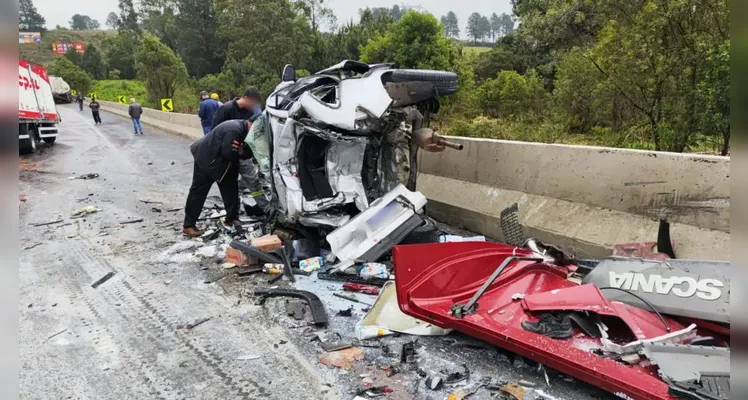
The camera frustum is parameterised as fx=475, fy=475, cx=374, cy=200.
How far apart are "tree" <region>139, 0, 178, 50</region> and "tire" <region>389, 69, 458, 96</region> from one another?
174ft

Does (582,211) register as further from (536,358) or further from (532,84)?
(532,84)

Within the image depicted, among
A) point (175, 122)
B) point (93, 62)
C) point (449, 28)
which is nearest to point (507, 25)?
point (449, 28)

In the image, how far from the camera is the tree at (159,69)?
110 ft

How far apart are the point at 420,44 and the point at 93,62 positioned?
74.2 meters

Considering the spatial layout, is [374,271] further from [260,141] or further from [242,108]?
[242,108]

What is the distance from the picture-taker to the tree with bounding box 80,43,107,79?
240 ft

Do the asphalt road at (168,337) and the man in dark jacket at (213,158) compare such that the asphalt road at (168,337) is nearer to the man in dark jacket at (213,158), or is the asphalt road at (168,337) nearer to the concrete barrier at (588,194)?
the man in dark jacket at (213,158)

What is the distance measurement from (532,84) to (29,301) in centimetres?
1381

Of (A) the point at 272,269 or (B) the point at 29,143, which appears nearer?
(A) the point at 272,269

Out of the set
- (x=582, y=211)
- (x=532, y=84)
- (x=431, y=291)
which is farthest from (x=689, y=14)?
(x=532, y=84)

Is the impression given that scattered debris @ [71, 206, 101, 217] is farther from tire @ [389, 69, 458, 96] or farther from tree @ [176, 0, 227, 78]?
tree @ [176, 0, 227, 78]

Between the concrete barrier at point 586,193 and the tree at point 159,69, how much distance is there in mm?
33118

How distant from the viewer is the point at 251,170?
6.73 m

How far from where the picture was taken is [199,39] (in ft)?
164
